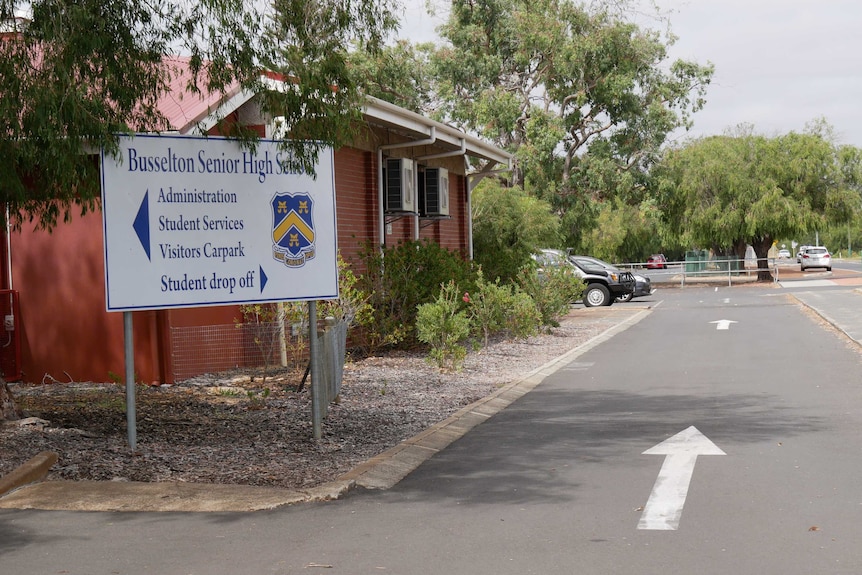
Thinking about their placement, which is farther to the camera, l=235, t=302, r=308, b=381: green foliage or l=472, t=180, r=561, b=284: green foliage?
l=472, t=180, r=561, b=284: green foliage

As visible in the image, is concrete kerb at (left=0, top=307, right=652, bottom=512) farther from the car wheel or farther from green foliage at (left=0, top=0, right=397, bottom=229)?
the car wheel

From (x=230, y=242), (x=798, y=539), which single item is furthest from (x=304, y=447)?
(x=798, y=539)

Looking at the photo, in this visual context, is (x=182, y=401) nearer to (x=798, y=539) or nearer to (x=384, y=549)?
(x=384, y=549)

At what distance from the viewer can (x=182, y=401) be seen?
37.8 feet

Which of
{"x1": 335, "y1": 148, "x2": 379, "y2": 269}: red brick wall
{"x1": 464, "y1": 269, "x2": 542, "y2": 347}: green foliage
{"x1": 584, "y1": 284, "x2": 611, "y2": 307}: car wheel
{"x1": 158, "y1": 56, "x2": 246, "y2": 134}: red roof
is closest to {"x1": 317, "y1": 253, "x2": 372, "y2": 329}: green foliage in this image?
{"x1": 335, "y1": 148, "x2": 379, "y2": 269}: red brick wall

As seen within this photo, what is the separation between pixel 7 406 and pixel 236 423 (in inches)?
80.1

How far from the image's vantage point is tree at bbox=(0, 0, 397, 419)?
8.16 m

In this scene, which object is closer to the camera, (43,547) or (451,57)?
(43,547)

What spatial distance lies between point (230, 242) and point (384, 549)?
397cm

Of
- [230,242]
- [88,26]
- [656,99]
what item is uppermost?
[656,99]

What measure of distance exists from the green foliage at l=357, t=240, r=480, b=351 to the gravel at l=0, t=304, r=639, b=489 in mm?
1114

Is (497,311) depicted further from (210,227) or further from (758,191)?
(758,191)

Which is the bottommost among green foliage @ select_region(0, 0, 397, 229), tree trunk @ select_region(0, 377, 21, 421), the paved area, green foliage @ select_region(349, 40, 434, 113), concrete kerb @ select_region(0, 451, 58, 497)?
the paved area

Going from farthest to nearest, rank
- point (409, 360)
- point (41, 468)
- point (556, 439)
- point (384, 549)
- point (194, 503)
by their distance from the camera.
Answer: point (409, 360) → point (556, 439) → point (41, 468) → point (194, 503) → point (384, 549)
